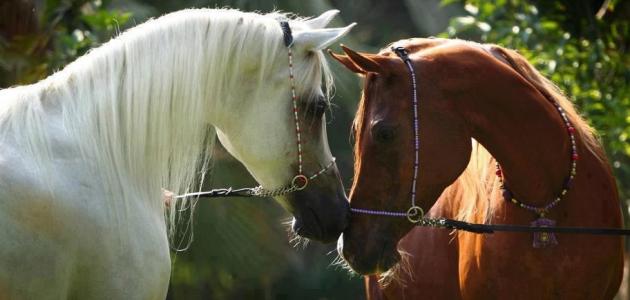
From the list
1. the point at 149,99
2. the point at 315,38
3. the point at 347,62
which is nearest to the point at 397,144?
the point at 347,62

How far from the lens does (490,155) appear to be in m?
4.27

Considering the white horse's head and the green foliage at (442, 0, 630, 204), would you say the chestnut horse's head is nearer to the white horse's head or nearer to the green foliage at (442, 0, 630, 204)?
the white horse's head

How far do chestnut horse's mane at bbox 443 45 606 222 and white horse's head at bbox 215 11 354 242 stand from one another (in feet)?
2.49

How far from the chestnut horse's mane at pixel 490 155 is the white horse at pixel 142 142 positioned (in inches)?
28.9

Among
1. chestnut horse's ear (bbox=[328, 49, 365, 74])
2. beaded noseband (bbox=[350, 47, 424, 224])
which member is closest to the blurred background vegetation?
chestnut horse's ear (bbox=[328, 49, 365, 74])

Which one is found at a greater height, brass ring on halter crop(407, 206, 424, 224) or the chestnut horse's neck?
the chestnut horse's neck

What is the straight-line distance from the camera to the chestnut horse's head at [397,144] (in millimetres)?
3768

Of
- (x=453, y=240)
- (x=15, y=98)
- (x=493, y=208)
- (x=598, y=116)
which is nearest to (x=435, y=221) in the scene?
(x=493, y=208)

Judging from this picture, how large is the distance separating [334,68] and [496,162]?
474 cm

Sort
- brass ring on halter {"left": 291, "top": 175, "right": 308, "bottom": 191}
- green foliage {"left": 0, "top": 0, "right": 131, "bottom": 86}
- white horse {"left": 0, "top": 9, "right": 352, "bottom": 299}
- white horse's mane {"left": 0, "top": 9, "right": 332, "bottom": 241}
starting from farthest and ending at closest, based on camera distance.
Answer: green foliage {"left": 0, "top": 0, "right": 131, "bottom": 86}
brass ring on halter {"left": 291, "top": 175, "right": 308, "bottom": 191}
white horse's mane {"left": 0, "top": 9, "right": 332, "bottom": 241}
white horse {"left": 0, "top": 9, "right": 352, "bottom": 299}

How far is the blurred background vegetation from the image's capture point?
22.1 feet

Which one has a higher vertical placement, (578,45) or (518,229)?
(518,229)

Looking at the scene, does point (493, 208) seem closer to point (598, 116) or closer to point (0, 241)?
point (0, 241)

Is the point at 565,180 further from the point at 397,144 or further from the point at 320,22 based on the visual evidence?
the point at 320,22
